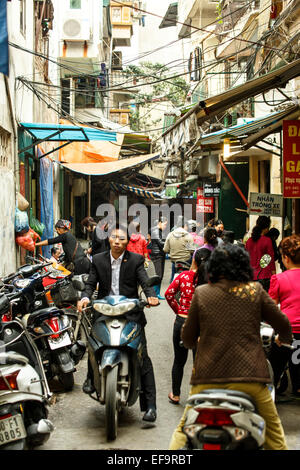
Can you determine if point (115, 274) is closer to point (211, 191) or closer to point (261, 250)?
point (261, 250)

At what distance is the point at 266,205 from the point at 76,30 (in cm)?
1318

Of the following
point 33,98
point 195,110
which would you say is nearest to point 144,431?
point 195,110

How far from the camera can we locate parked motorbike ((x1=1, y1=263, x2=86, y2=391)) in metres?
5.98

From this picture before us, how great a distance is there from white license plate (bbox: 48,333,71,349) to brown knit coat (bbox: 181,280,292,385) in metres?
2.91

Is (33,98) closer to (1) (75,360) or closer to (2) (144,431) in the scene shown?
(1) (75,360)

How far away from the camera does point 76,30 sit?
21.3m

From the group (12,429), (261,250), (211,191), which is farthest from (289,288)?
(211,191)

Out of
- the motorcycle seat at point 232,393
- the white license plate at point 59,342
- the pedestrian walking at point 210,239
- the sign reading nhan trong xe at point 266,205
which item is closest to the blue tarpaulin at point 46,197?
the sign reading nhan trong xe at point 266,205

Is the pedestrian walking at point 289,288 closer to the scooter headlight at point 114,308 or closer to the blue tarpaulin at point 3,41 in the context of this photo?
the scooter headlight at point 114,308

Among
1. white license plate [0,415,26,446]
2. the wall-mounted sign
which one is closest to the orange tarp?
the wall-mounted sign

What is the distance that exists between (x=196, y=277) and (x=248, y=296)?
2.36 meters

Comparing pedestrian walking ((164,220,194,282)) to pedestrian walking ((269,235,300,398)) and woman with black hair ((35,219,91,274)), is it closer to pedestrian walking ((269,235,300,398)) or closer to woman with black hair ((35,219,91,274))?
woman with black hair ((35,219,91,274))

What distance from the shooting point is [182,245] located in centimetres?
1302

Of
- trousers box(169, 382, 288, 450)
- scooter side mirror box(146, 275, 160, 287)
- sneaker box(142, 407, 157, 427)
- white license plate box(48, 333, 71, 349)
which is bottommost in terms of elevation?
sneaker box(142, 407, 157, 427)
